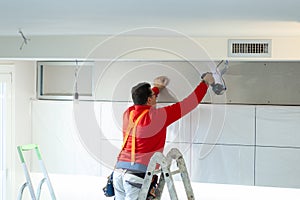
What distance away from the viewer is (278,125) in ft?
13.0

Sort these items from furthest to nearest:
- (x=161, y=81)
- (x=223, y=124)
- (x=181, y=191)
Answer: (x=181, y=191)
(x=161, y=81)
(x=223, y=124)

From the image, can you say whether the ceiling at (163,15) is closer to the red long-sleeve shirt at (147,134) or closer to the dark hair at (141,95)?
the dark hair at (141,95)

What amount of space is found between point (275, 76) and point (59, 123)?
190 cm

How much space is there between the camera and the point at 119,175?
344cm

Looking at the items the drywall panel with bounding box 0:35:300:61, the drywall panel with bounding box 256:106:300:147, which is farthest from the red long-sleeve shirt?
the drywall panel with bounding box 256:106:300:147

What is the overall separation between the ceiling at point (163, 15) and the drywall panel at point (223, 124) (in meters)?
1.11

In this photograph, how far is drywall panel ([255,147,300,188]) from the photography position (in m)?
3.94

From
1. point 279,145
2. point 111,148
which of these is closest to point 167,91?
point 111,148

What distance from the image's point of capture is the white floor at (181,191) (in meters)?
4.11

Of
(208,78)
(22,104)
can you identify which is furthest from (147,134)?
(22,104)

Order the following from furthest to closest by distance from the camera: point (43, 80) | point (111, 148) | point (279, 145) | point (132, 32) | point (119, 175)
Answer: point (43, 80)
point (111, 148)
point (279, 145)
point (119, 175)
point (132, 32)

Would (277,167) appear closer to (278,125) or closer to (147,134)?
(278,125)

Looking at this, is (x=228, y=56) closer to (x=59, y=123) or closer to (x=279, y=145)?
(x=279, y=145)

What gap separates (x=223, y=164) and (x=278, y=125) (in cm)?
53
